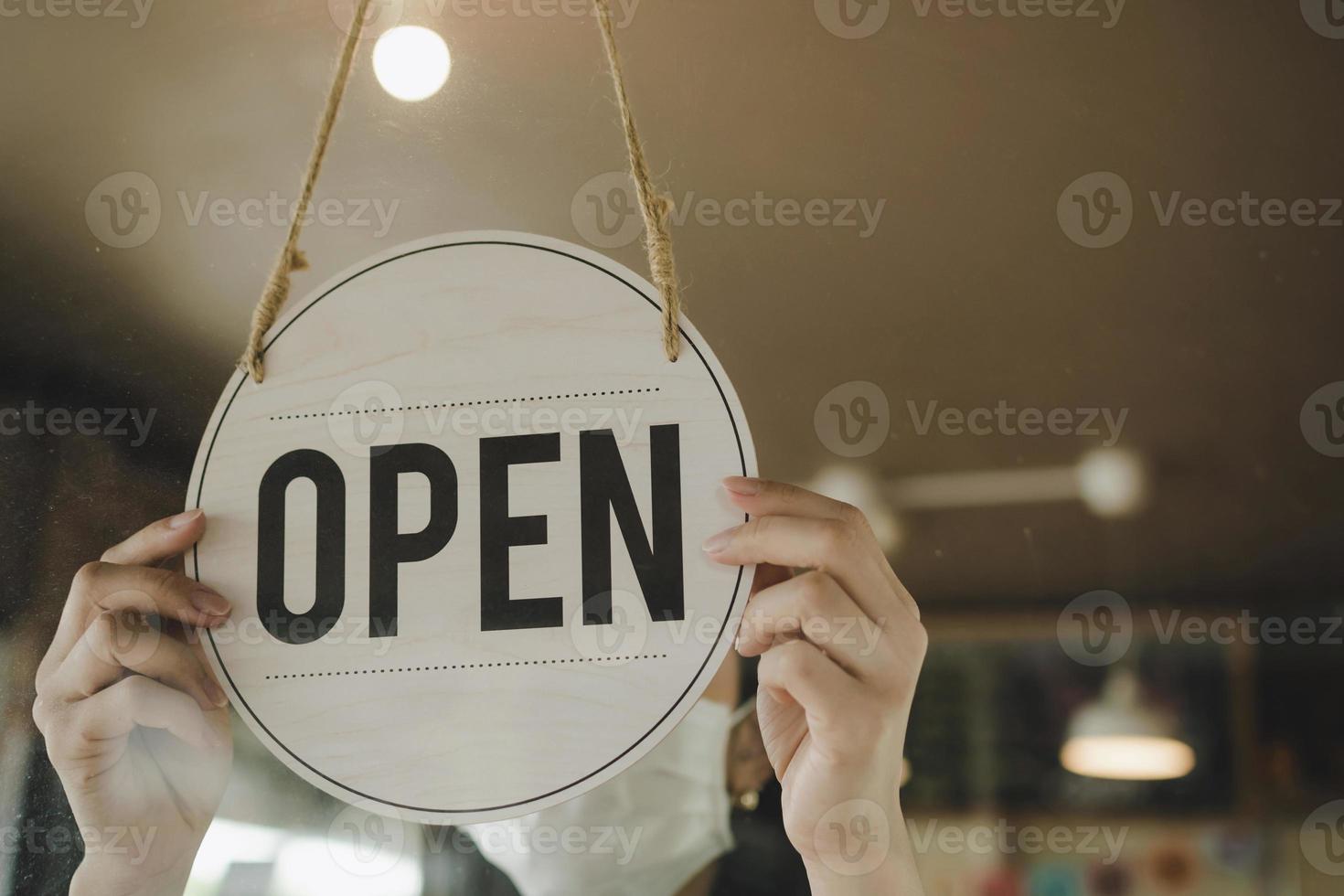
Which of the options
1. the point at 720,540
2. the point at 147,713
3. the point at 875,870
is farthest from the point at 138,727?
the point at 875,870

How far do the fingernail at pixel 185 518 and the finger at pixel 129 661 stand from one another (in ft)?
0.37

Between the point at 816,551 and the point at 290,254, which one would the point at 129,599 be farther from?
the point at 816,551

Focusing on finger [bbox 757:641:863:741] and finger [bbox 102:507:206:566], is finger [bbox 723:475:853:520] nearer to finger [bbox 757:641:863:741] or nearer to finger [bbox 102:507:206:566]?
finger [bbox 757:641:863:741]

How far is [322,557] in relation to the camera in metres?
1.13

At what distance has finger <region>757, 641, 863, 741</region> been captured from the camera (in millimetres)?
1038

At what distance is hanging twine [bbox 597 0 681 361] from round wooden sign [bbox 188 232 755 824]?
0.06 ft

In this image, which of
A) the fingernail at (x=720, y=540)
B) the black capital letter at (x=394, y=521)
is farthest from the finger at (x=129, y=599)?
the fingernail at (x=720, y=540)

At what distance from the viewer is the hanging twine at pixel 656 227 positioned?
1.08 meters

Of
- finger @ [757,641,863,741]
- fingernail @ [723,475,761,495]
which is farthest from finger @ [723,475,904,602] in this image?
finger @ [757,641,863,741]

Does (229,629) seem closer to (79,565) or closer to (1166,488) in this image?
(79,565)

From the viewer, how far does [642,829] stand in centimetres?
112

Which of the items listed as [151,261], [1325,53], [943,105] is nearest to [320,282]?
[151,261]

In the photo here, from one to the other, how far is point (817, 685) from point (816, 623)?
2.2 inches

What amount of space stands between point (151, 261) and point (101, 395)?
172mm
